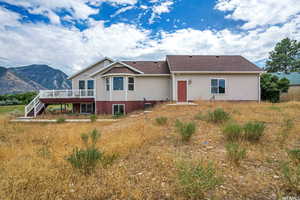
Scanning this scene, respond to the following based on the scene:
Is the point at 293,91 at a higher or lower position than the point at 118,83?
lower

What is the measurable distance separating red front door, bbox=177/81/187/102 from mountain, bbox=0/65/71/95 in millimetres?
73952

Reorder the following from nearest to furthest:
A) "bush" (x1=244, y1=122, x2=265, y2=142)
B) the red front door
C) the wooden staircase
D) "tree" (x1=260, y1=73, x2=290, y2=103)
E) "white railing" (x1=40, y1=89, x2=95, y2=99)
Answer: "bush" (x1=244, y1=122, x2=265, y2=142) < the red front door < the wooden staircase < "white railing" (x1=40, y1=89, x2=95, y2=99) < "tree" (x1=260, y1=73, x2=290, y2=103)

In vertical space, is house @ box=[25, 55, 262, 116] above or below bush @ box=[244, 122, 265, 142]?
above

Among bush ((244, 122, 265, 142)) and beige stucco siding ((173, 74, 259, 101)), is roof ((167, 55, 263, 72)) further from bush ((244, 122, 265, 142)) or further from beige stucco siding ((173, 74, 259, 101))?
bush ((244, 122, 265, 142))

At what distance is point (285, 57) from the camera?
32.2m

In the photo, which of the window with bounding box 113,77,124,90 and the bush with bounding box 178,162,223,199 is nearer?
the bush with bounding box 178,162,223,199

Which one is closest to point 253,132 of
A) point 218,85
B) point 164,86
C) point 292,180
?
point 292,180

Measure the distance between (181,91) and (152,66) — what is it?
15.5ft

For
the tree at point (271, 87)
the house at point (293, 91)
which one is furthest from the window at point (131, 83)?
the house at point (293, 91)

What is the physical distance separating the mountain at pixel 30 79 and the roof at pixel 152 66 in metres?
68.8

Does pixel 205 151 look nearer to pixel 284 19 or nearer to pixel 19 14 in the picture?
pixel 19 14

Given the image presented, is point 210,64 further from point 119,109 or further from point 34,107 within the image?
point 34,107

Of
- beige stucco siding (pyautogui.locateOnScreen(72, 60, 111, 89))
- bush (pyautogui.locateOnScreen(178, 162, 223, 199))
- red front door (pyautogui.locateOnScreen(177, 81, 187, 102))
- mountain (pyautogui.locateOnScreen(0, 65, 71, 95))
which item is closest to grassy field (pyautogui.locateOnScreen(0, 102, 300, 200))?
bush (pyautogui.locateOnScreen(178, 162, 223, 199))

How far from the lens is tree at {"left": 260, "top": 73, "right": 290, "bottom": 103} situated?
16484 millimetres
